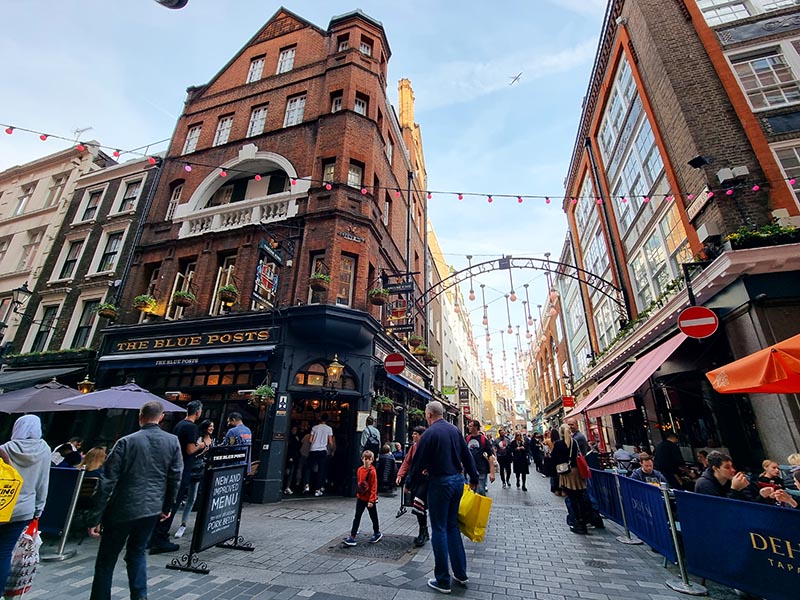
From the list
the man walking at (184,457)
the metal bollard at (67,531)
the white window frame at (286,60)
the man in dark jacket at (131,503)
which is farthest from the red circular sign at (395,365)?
the white window frame at (286,60)

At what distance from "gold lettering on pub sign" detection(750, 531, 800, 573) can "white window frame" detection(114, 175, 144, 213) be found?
902 inches

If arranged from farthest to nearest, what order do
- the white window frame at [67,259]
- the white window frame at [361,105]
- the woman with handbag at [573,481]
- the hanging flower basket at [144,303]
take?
1. the white window frame at [67,259]
2. the white window frame at [361,105]
3. the hanging flower basket at [144,303]
4. the woman with handbag at [573,481]

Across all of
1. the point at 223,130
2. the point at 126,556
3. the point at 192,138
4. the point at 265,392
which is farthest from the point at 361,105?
the point at 126,556

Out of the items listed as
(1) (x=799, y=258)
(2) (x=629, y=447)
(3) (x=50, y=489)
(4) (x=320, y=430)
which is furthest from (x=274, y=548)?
(2) (x=629, y=447)

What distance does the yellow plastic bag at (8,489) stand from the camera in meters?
2.96

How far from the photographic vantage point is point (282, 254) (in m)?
12.8

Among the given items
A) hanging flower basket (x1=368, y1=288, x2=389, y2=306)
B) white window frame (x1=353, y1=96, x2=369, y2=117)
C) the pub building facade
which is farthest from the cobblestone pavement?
white window frame (x1=353, y1=96, x2=369, y2=117)

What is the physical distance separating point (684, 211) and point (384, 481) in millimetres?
10909

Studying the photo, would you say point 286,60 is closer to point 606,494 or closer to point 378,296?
point 378,296

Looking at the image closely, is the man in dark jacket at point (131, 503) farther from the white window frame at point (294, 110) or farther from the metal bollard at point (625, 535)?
the white window frame at point (294, 110)

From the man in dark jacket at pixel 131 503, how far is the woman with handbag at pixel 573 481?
6.43 meters

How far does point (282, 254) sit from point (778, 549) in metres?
12.8

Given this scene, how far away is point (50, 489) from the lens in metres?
5.55

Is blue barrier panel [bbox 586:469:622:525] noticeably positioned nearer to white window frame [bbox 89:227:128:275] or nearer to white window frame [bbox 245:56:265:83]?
white window frame [bbox 89:227:128:275]
